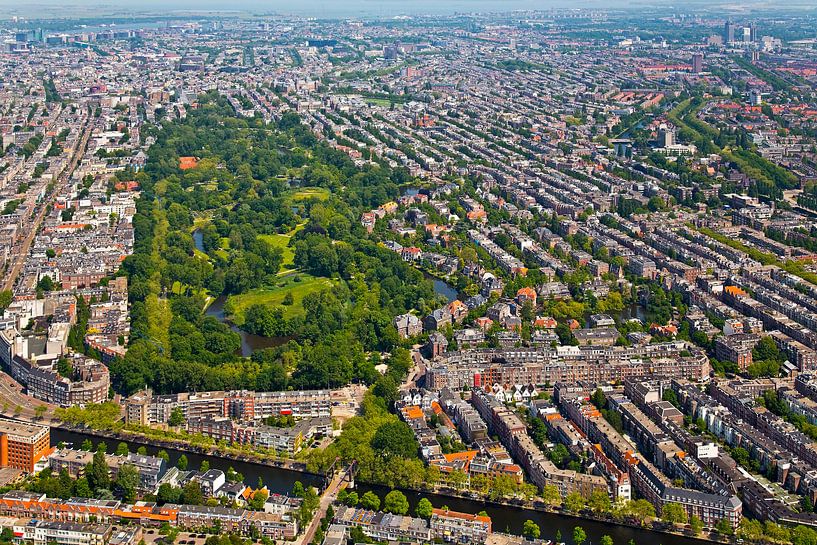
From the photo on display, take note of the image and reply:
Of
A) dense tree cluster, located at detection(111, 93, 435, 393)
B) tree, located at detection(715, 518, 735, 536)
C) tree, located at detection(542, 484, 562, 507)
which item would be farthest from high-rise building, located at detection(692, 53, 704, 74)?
tree, located at detection(715, 518, 735, 536)

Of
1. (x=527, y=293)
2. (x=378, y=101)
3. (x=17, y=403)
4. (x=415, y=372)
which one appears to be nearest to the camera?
(x=17, y=403)

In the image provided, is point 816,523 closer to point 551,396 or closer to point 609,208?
point 551,396

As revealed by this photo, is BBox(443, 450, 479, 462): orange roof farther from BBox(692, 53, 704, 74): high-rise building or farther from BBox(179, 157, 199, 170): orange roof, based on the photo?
BBox(692, 53, 704, 74): high-rise building

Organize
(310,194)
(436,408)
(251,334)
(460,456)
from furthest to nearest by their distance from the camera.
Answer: (310,194) < (251,334) < (436,408) < (460,456)

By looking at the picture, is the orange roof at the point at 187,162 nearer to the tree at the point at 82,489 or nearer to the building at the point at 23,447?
the building at the point at 23,447

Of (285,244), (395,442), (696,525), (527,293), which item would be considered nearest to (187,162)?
(285,244)

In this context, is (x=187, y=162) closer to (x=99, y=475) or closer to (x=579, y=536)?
(x=99, y=475)

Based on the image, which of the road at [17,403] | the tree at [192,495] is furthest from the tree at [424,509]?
the road at [17,403]
